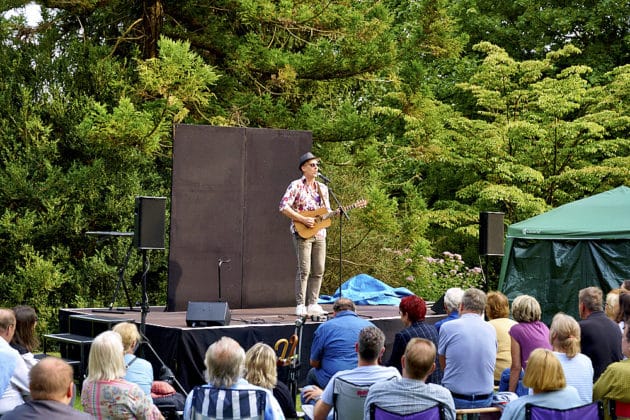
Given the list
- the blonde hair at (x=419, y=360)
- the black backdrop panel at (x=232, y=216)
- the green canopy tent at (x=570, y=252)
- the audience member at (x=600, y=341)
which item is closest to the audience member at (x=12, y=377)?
the blonde hair at (x=419, y=360)

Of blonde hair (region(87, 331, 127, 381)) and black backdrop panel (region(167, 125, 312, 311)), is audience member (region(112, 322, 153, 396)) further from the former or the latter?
black backdrop panel (region(167, 125, 312, 311))

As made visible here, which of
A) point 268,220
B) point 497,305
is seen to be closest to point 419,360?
point 497,305

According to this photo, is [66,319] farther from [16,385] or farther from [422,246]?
[422,246]

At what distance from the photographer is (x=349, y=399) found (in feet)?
14.5

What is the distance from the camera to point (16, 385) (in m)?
4.75

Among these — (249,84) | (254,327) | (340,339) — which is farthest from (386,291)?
(340,339)

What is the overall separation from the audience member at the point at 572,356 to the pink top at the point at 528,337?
0.77 m

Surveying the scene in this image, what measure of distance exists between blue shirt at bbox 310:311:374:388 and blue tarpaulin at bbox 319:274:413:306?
5199mm

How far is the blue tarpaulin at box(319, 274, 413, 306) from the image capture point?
11219mm

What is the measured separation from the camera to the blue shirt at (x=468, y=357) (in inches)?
209

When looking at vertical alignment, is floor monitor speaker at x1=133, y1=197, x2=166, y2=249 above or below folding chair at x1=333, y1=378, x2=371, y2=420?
above

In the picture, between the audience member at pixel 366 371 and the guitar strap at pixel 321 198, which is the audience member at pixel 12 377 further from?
the guitar strap at pixel 321 198

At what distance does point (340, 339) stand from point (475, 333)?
931 mm

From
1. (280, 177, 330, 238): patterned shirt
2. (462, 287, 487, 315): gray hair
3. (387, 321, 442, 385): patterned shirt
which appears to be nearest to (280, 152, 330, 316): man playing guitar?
(280, 177, 330, 238): patterned shirt
